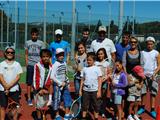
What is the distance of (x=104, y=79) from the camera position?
10188mm

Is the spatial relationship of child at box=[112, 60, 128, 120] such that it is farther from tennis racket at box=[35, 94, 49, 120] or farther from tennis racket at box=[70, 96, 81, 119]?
tennis racket at box=[35, 94, 49, 120]

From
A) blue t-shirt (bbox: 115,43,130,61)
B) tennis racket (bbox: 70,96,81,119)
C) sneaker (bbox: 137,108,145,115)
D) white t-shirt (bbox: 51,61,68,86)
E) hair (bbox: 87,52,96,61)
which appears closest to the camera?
white t-shirt (bbox: 51,61,68,86)

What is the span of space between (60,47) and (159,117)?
10.9 ft

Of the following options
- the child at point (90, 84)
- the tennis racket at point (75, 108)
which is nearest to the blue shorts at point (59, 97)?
the tennis racket at point (75, 108)

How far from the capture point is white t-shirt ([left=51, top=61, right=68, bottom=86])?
31.5 ft

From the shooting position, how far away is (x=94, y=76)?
383 inches

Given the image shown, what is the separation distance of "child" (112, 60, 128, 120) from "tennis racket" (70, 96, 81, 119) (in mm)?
830

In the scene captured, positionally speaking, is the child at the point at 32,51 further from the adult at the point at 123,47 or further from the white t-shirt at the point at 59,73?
the adult at the point at 123,47

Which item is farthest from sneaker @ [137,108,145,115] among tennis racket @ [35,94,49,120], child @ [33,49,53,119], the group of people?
tennis racket @ [35,94,49,120]

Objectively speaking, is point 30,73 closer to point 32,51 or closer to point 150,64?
point 32,51

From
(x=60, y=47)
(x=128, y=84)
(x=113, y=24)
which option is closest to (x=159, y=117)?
(x=128, y=84)

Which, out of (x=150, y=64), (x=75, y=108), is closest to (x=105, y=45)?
(x=150, y=64)

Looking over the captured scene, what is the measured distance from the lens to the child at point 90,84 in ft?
31.9

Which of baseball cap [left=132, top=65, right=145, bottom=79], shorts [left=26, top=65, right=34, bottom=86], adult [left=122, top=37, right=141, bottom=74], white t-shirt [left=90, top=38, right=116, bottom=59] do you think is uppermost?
white t-shirt [left=90, top=38, right=116, bottom=59]
